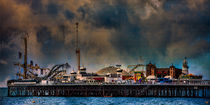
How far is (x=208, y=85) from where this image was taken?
118125 mm

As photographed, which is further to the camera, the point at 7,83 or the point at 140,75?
the point at 140,75

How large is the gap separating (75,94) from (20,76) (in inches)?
1321

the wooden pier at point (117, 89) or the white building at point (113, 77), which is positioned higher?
the white building at point (113, 77)

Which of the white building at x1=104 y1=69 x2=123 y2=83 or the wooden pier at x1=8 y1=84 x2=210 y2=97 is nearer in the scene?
the wooden pier at x1=8 y1=84 x2=210 y2=97

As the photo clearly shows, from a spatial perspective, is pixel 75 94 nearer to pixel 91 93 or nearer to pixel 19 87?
pixel 91 93

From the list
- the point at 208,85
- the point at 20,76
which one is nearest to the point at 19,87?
the point at 20,76

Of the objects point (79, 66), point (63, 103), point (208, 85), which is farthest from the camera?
point (79, 66)

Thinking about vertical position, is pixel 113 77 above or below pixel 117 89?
above

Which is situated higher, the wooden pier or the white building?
the white building

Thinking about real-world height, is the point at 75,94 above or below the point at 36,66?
below

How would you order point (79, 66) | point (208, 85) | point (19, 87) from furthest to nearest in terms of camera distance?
point (79, 66) → point (19, 87) → point (208, 85)

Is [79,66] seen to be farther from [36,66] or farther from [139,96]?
[139,96]

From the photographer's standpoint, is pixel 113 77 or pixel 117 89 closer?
pixel 117 89

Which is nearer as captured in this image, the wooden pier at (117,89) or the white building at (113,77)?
the wooden pier at (117,89)
